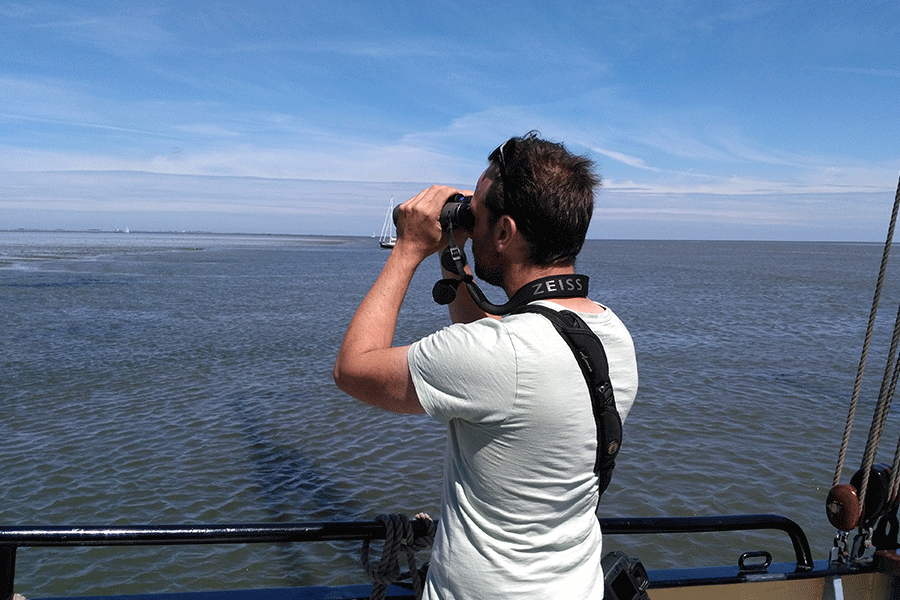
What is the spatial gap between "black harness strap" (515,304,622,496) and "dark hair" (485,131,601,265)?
0.59ft

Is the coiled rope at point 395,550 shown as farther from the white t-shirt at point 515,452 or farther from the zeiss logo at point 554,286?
the zeiss logo at point 554,286

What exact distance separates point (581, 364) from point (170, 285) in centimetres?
3941

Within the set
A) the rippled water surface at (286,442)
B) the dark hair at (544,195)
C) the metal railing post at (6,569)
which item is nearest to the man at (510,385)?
the dark hair at (544,195)

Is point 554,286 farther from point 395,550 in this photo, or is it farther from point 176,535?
point 176,535

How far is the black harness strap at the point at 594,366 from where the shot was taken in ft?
4.56

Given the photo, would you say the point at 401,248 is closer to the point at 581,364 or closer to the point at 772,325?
the point at 581,364

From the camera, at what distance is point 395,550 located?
2168 millimetres

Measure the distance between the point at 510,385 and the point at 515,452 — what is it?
0.18 m

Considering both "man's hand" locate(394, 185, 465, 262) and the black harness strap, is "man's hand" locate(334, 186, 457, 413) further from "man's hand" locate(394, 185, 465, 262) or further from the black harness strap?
the black harness strap

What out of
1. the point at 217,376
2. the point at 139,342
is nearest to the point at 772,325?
the point at 217,376

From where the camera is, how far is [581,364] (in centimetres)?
139

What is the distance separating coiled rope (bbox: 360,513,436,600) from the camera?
215cm

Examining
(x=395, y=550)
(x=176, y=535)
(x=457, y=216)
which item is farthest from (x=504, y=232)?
(x=176, y=535)

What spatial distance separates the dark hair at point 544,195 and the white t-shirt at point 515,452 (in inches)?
7.8
